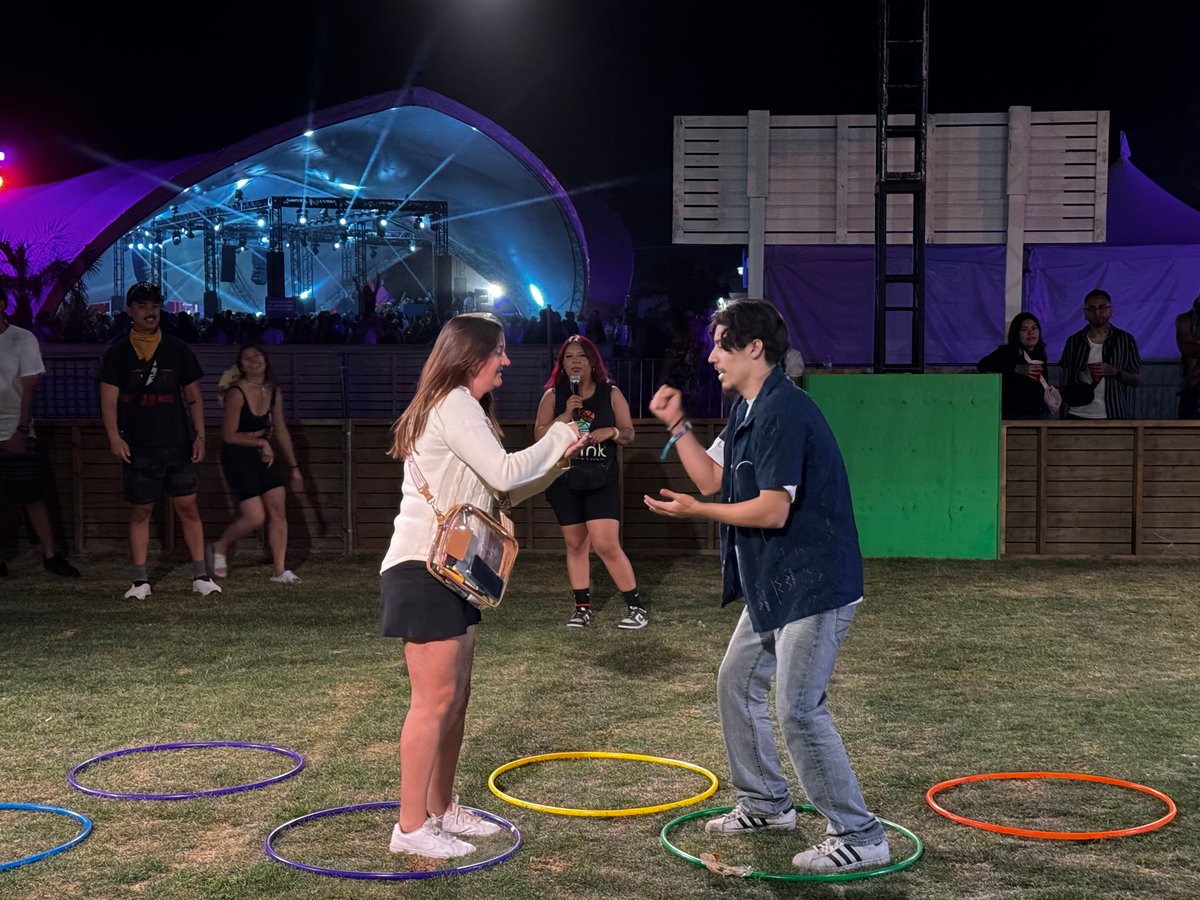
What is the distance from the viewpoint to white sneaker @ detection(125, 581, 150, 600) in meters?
9.85

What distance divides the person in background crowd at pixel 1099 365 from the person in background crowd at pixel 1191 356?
87 cm

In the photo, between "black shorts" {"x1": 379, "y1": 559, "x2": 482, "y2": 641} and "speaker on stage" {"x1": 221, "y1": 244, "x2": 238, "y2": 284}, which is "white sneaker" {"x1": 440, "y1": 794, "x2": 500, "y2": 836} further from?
"speaker on stage" {"x1": 221, "y1": 244, "x2": 238, "y2": 284}

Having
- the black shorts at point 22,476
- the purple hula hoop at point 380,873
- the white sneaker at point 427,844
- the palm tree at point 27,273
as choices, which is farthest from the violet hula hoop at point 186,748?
the palm tree at point 27,273

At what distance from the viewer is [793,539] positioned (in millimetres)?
4328

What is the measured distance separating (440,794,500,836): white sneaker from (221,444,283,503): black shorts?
19.5 ft

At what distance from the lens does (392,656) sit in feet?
25.8

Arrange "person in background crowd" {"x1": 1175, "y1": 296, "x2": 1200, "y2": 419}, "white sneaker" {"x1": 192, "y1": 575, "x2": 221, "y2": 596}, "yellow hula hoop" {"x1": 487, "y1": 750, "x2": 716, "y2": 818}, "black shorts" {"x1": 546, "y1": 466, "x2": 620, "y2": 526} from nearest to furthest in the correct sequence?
"yellow hula hoop" {"x1": 487, "y1": 750, "x2": 716, "y2": 818}, "black shorts" {"x1": 546, "y1": 466, "x2": 620, "y2": 526}, "white sneaker" {"x1": 192, "y1": 575, "x2": 221, "y2": 596}, "person in background crowd" {"x1": 1175, "y1": 296, "x2": 1200, "y2": 419}

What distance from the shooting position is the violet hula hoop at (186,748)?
5.15 metres

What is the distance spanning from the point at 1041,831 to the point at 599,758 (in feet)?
6.23

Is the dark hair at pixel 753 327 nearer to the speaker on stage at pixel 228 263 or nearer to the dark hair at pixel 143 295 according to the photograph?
the dark hair at pixel 143 295

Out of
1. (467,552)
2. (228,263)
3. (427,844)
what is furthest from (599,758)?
(228,263)

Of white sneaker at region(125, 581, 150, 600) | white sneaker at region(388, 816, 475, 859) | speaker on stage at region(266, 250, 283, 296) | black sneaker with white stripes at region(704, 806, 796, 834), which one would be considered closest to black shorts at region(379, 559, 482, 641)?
white sneaker at region(388, 816, 475, 859)

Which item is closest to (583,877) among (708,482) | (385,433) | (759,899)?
(759,899)

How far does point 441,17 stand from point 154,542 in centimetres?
3486
